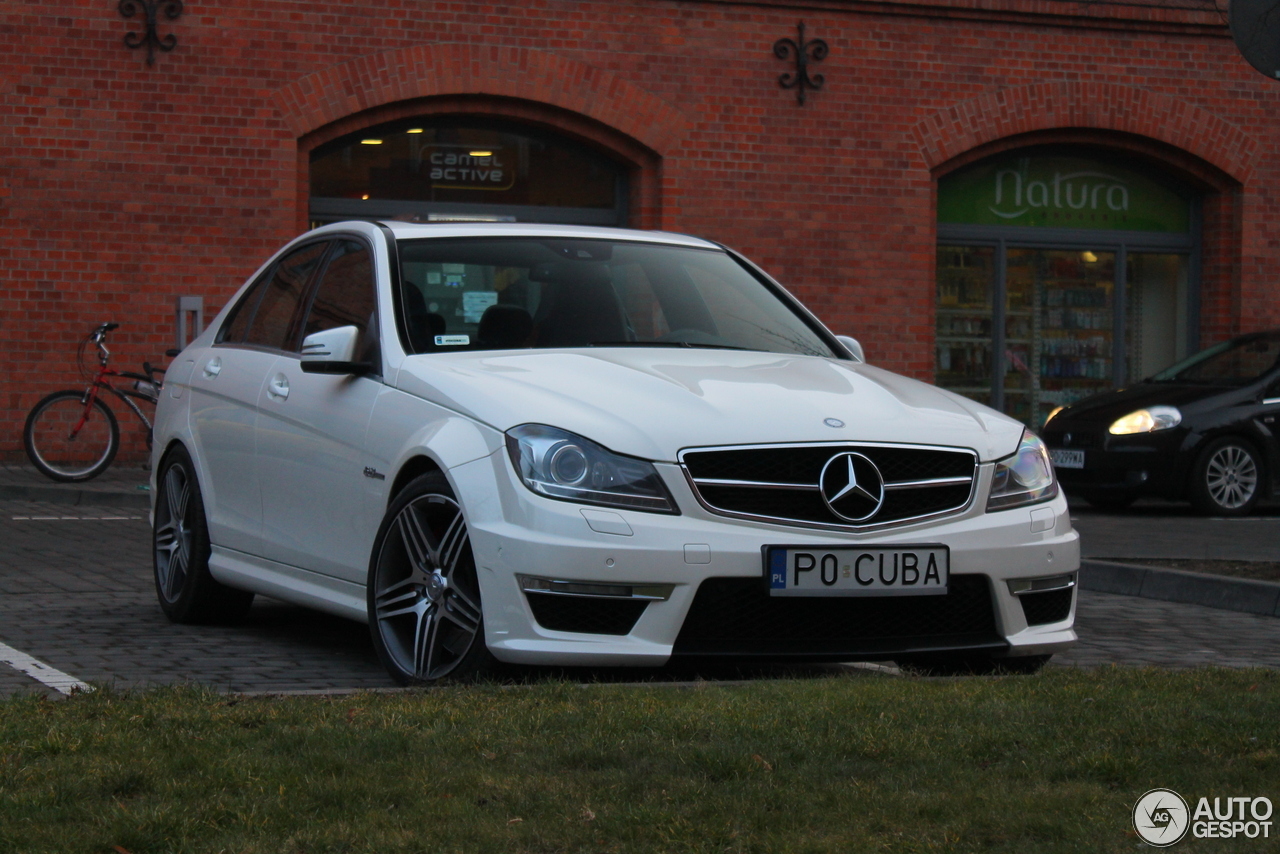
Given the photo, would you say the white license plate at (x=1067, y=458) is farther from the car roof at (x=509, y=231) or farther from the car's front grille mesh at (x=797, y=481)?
the car's front grille mesh at (x=797, y=481)

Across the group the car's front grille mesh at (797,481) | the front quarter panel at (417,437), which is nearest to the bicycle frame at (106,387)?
the front quarter panel at (417,437)

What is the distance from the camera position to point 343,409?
6102 millimetres

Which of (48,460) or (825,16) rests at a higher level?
(825,16)

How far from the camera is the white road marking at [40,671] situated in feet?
18.1

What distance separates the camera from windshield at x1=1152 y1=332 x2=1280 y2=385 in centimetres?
1462

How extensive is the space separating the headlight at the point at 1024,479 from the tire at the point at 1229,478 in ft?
28.4

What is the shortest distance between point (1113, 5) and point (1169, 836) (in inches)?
672

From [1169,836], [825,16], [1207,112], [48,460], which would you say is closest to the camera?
[1169,836]

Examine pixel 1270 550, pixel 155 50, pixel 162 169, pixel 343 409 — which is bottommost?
pixel 1270 550

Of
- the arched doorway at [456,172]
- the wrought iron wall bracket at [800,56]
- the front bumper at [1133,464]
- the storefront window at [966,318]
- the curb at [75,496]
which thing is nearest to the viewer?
the curb at [75,496]

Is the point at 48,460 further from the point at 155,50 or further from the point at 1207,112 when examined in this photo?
the point at 1207,112

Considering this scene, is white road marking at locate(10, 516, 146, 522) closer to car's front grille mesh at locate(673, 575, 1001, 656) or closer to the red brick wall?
the red brick wall

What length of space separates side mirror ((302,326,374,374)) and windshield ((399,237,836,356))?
0.19 metres

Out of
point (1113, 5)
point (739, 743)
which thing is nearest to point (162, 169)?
point (1113, 5)
